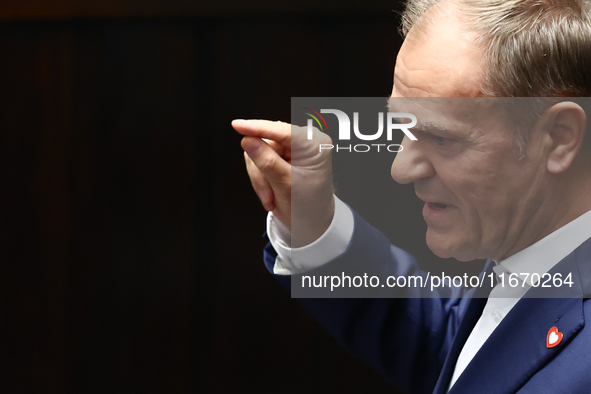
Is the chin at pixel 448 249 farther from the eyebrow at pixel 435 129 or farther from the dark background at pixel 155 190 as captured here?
the dark background at pixel 155 190

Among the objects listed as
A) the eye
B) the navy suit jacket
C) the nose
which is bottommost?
the navy suit jacket

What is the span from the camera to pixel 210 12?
135 cm

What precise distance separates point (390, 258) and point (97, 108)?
86 cm

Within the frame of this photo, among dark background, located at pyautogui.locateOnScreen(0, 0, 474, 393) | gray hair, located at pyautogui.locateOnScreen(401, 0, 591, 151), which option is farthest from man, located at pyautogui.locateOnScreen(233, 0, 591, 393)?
dark background, located at pyautogui.locateOnScreen(0, 0, 474, 393)

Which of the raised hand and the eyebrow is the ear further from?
the raised hand

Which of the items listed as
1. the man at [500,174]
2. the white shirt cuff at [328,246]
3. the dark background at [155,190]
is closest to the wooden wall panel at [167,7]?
the dark background at [155,190]

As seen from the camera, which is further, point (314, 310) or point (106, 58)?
point (106, 58)

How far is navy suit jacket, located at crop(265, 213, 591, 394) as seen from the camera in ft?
2.44

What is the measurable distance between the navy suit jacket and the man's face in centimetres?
10

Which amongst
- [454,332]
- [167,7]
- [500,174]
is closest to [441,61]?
[500,174]

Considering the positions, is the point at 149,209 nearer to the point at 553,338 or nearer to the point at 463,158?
the point at 463,158

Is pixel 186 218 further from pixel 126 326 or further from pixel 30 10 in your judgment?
pixel 30 10

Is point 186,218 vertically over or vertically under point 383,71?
under

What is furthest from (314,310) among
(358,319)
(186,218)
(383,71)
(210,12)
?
(210,12)
